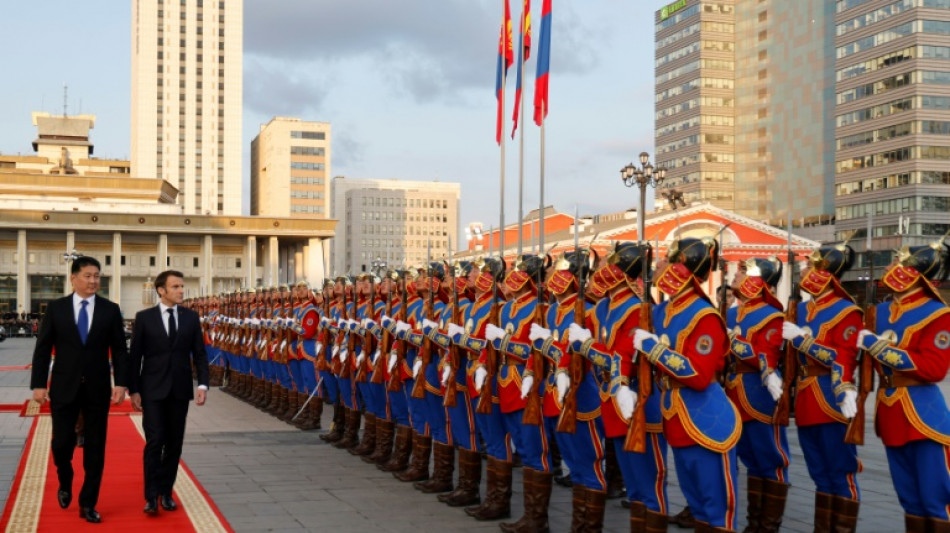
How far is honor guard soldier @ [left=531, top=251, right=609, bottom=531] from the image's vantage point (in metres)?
7.23

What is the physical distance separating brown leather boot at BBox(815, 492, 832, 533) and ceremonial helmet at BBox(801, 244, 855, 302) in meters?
1.44

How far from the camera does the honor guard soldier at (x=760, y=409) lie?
306 inches

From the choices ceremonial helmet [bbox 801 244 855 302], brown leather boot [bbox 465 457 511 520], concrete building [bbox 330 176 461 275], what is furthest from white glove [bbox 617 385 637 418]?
concrete building [bbox 330 176 461 275]

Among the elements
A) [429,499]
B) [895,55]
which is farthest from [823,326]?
[895,55]

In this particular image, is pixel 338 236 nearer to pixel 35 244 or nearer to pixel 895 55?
pixel 35 244

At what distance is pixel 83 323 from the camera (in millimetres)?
8523

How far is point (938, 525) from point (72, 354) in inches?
255

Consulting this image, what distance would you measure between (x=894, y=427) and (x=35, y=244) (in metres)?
89.4

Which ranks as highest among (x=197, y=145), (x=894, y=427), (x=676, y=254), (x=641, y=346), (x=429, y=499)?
(x=197, y=145)

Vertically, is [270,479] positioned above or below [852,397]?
below

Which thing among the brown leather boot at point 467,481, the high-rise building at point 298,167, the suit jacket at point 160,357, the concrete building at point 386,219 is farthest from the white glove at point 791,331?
the concrete building at point 386,219

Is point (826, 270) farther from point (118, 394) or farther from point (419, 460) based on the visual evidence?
point (118, 394)

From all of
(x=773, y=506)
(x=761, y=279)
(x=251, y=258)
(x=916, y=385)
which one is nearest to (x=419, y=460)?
(x=773, y=506)

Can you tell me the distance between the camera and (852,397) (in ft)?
22.1
